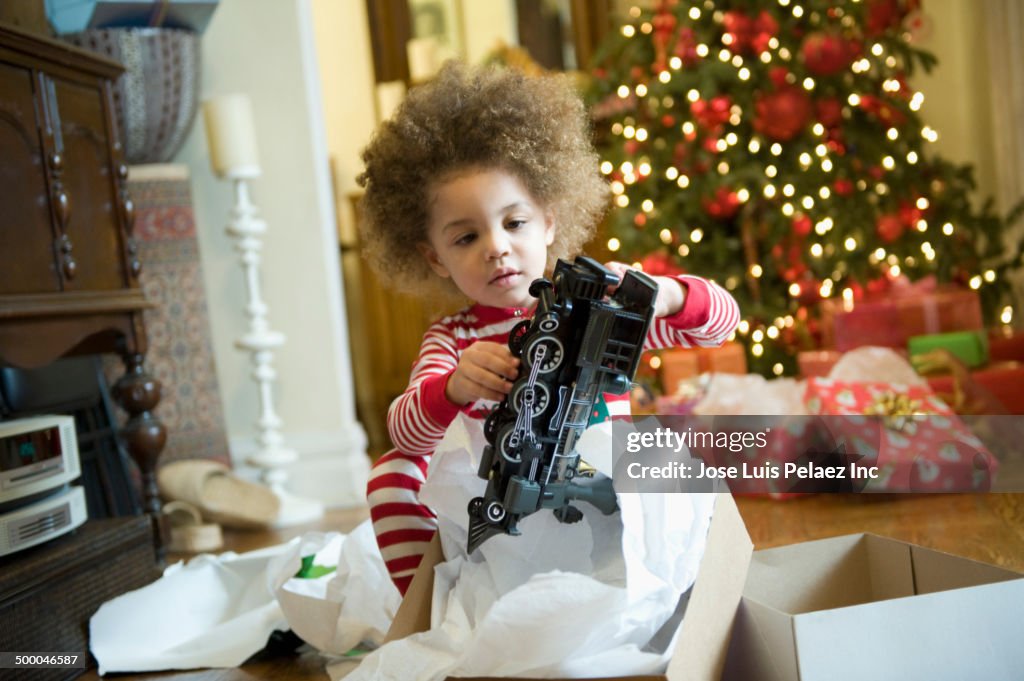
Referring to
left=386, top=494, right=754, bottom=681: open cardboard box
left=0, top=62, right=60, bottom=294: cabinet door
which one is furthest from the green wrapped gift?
left=0, top=62, right=60, bottom=294: cabinet door

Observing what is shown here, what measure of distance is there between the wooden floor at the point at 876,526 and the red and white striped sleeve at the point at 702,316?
1.85 feet

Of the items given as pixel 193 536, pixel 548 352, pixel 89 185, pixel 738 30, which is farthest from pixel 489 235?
pixel 738 30

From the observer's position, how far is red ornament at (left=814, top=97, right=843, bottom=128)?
2848 mm

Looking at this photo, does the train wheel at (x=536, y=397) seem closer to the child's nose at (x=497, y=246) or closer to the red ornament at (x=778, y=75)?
the child's nose at (x=497, y=246)

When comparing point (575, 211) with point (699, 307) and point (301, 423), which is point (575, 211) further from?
point (301, 423)

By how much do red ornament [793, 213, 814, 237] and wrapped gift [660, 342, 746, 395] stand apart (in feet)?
1.41

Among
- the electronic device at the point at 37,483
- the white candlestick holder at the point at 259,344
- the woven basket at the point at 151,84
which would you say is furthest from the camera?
the white candlestick holder at the point at 259,344

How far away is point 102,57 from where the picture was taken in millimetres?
1884

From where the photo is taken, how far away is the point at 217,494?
8.13 ft

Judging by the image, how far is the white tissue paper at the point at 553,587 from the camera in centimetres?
78

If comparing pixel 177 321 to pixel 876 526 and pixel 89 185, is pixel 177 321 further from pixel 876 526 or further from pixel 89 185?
pixel 876 526

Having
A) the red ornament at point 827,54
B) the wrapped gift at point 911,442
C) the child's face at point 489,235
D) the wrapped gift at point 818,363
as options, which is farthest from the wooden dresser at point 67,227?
the red ornament at point 827,54

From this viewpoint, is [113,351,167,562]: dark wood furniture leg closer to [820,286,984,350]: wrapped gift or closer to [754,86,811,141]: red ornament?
[820,286,984,350]: wrapped gift

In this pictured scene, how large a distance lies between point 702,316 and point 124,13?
181cm
